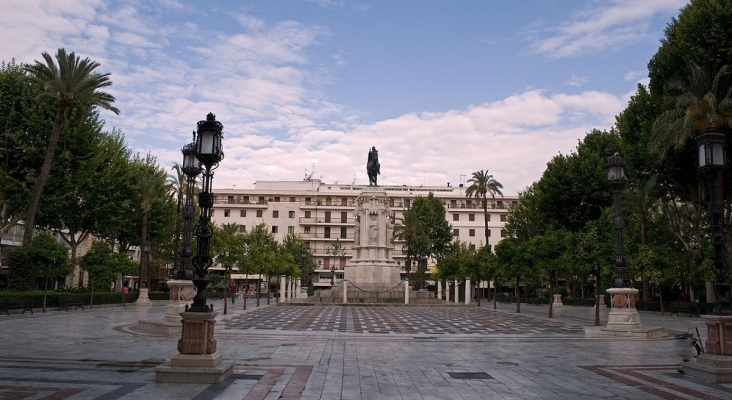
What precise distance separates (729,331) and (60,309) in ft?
101

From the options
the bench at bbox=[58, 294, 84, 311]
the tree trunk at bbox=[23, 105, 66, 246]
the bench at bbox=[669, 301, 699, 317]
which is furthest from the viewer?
the bench at bbox=[669, 301, 699, 317]

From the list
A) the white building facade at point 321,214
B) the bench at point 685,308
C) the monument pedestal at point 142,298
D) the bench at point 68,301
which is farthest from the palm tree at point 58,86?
the white building facade at point 321,214

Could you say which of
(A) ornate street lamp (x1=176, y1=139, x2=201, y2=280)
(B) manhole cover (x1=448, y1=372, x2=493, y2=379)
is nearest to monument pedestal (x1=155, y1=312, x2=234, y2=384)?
(B) manhole cover (x1=448, y1=372, x2=493, y2=379)

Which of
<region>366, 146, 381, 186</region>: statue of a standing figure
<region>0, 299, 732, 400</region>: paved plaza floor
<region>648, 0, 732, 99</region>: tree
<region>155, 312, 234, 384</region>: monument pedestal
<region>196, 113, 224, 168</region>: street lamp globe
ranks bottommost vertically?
<region>0, 299, 732, 400</region>: paved plaza floor

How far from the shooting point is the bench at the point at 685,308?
102 ft

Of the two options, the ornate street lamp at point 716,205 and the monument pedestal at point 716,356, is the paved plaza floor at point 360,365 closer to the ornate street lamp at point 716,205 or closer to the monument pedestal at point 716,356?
the monument pedestal at point 716,356

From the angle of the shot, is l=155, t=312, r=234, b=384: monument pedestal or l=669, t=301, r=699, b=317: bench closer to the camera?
l=155, t=312, r=234, b=384: monument pedestal

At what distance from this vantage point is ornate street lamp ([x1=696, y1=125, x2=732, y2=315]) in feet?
34.8

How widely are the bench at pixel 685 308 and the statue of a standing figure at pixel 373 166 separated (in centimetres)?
2501

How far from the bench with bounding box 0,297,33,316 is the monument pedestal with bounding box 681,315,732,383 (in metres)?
26.9

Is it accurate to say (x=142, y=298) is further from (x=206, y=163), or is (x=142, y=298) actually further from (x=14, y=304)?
(x=206, y=163)

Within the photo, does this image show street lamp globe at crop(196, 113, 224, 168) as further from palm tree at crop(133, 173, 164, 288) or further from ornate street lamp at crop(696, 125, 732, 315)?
palm tree at crop(133, 173, 164, 288)

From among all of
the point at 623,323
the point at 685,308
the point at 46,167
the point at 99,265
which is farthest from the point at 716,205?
the point at 99,265

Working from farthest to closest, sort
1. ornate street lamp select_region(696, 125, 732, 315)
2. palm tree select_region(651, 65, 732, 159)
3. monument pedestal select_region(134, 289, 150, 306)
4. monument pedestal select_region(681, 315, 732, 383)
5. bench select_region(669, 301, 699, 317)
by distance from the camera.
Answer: monument pedestal select_region(134, 289, 150, 306) → bench select_region(669, 301, 699, 317) → palm tree select_region(651, 65, 732, 159) → ornate street lamp select_region(696, 125, 732, 315) → monument pedestal select_region(681, 315, 732, 383)
